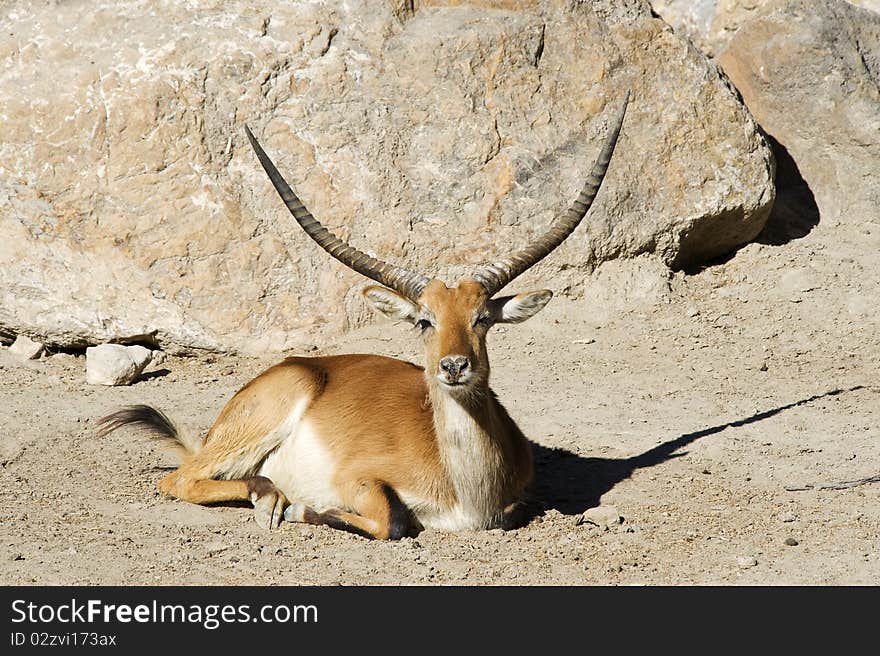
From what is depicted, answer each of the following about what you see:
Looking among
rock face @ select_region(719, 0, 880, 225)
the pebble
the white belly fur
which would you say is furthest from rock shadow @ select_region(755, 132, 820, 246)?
the pebble

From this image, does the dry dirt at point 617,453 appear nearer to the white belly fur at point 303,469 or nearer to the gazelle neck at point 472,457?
the gazelle neck at point 472,457

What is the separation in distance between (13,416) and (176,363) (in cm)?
186

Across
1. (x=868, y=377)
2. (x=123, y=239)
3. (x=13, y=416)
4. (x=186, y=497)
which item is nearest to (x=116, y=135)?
(x=123, y=239)

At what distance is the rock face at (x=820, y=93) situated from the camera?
13047mm

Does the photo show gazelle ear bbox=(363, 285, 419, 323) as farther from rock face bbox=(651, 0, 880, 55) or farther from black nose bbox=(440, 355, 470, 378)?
rock face bbox=(651, 0, 880, 55)

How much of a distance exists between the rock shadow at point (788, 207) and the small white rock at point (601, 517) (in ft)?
20.4

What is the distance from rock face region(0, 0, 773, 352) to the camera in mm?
10695

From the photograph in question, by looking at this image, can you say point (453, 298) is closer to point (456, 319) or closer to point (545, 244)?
point (456, 319)

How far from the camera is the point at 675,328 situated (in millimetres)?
11070

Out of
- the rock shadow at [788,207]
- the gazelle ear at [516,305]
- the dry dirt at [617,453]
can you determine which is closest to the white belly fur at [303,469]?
the dry dirt at [617,453]

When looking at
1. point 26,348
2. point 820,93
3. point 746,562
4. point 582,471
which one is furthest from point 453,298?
→ point 820,93

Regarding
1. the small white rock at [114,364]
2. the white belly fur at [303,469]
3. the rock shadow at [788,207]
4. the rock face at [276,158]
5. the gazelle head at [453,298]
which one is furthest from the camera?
the rock shadow at [788,207]

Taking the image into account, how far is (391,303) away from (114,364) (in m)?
4.15

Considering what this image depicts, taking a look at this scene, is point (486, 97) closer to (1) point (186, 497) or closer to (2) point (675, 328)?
(2) point (675, 328)
